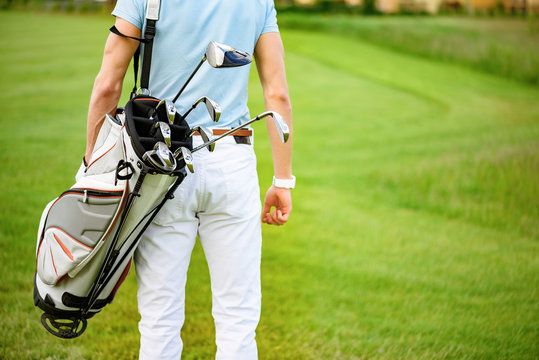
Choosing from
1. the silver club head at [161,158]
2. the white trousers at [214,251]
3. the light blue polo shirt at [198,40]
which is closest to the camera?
the silver club head at [161,158]

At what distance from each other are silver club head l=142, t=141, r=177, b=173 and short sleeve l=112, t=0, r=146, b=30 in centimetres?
43

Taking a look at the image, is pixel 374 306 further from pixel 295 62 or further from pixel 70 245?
pixel 295 62

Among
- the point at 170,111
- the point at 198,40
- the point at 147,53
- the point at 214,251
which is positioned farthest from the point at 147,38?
the point at 214,251

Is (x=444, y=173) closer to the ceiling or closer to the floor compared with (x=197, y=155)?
closer to the floor

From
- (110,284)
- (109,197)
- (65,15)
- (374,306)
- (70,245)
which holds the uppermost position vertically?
(109,197)

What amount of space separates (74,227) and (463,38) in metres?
14.7

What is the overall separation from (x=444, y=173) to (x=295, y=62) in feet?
24.1

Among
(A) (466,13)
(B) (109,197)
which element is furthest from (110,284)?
(A) (466,13)

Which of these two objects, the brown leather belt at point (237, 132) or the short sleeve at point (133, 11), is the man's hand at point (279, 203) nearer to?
the brown leather belt at point (237, 132)

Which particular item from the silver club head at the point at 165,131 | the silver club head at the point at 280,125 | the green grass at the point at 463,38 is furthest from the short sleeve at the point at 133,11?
the green grass at the point at 463,38

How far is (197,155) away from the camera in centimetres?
208

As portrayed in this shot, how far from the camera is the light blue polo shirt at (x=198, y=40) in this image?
1982 millimetres

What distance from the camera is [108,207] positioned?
196 centimetres

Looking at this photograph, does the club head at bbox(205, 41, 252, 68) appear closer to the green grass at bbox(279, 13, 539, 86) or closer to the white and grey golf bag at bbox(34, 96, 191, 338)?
the white and grey golf bag at bbox(34, 96, 191, 338)
